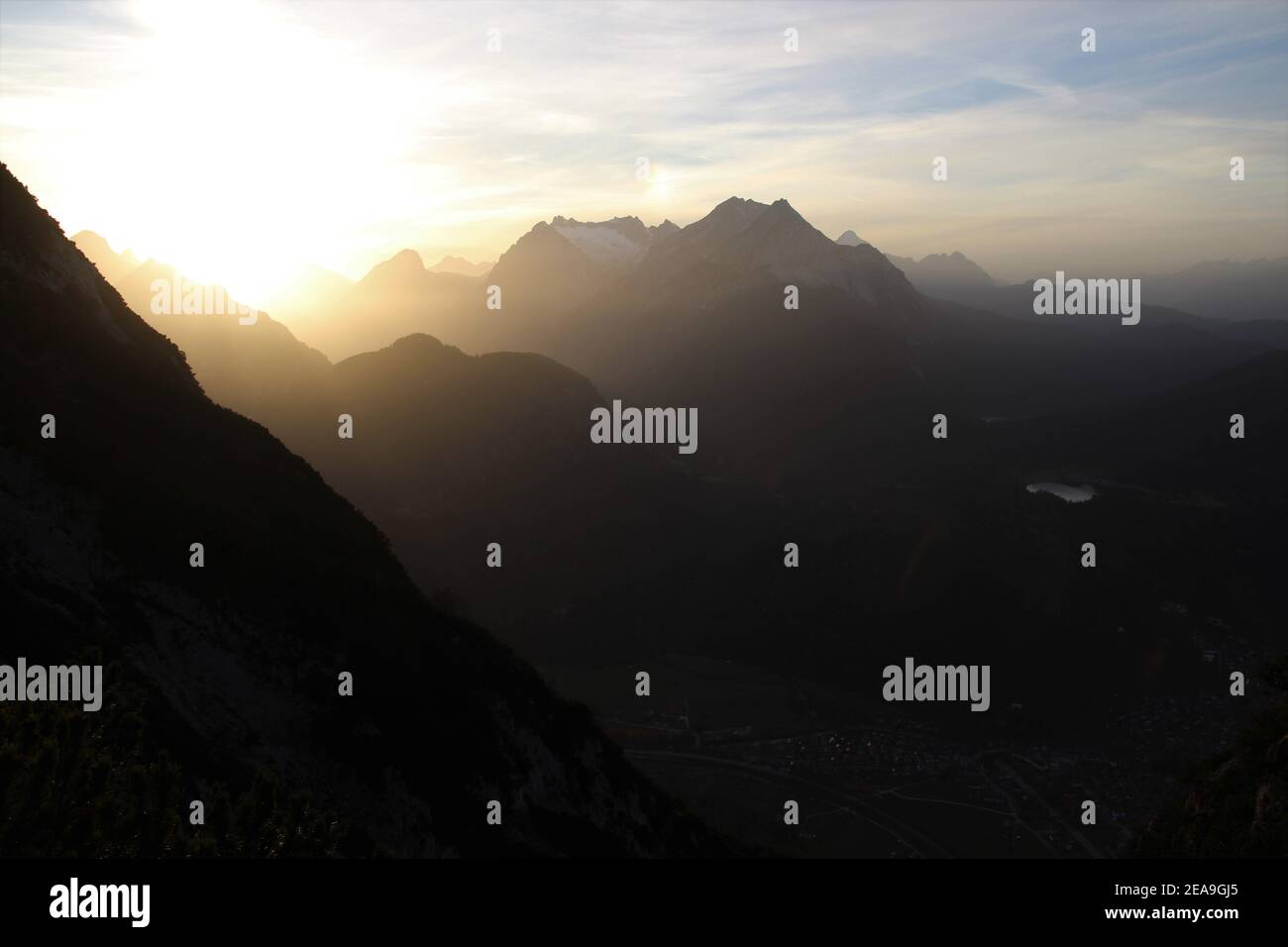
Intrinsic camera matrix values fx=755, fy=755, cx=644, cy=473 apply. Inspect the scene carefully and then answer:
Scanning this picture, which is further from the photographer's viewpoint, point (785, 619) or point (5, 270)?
point (785, 619)

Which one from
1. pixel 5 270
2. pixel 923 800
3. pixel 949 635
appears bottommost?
pixel 923 800

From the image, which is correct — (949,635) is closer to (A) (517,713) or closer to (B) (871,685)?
(B) (871,685)

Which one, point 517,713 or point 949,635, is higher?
point 517,713

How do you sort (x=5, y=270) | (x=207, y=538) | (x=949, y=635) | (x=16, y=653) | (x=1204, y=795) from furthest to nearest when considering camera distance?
1. (x=949, y=635)
2. (x=5, y=270)
3. (x=1204, y=795)
4. (x=207, y=538)
5. (x=16, y=653)

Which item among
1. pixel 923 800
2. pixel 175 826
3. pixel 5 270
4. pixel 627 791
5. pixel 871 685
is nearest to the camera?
pixel 175 826

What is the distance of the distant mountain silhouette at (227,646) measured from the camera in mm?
29391

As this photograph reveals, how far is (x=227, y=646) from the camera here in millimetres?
39719

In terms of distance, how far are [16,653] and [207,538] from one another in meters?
15.5

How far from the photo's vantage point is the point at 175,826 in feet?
81.2

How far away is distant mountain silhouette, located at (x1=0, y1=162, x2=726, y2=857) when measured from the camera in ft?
96.4
